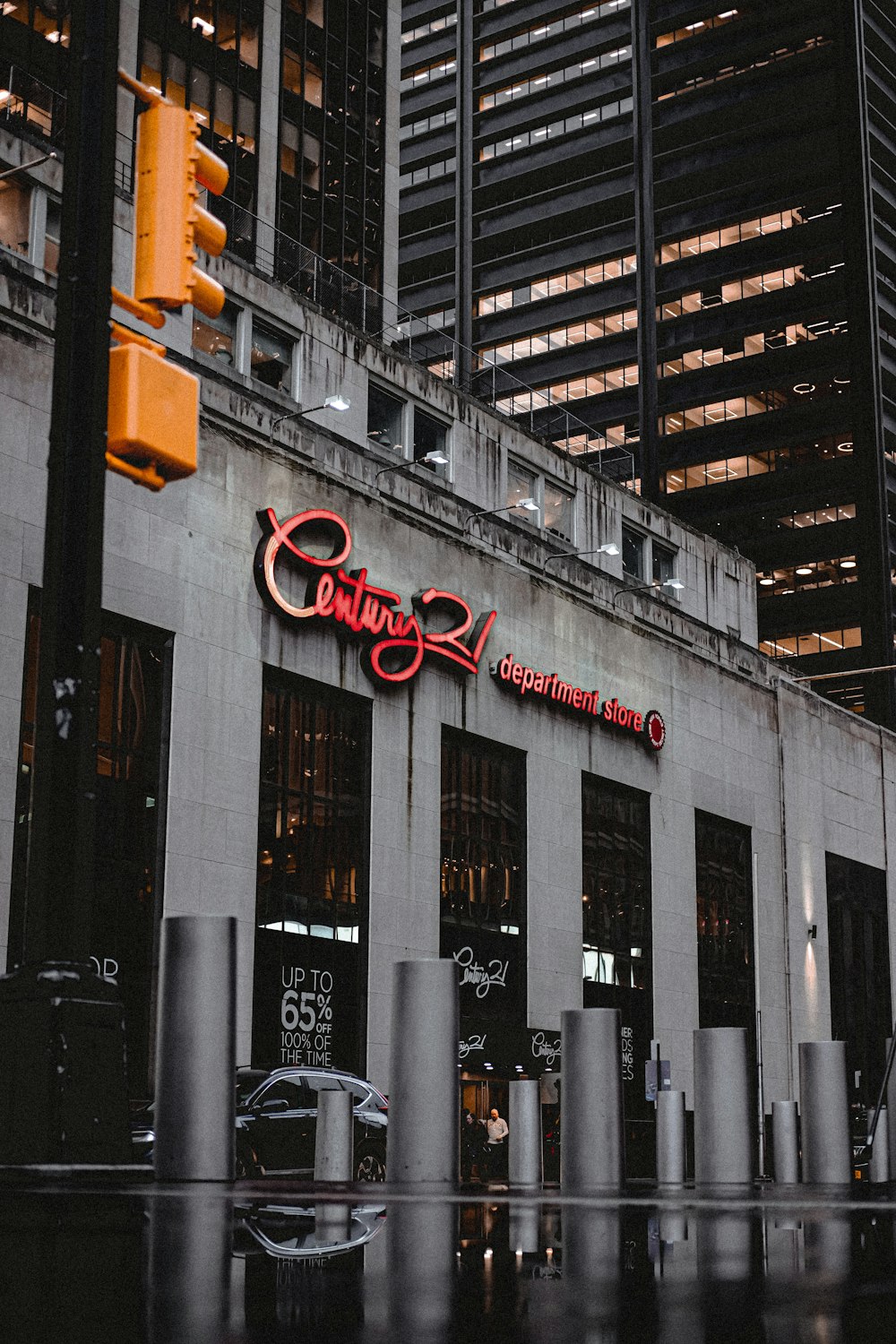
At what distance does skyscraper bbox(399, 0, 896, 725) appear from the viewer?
108625mm

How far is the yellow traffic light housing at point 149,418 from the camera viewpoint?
730 cm

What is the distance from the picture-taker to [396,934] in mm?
36750

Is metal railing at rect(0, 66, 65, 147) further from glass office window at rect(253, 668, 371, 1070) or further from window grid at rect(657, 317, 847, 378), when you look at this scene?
window grid at rect(657, 317, 847, 378)

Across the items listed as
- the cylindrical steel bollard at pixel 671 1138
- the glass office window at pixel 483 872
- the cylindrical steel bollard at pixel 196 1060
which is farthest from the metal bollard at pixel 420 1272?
the glass office window at pixel 483 872

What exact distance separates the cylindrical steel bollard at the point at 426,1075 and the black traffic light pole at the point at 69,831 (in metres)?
2.84

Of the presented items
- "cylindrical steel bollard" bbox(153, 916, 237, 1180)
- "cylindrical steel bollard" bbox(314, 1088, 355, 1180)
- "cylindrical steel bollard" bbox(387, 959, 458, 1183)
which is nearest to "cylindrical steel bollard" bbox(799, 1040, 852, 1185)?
"cylindrical steel bollard" bbox(314, 1088, 355, 1180)

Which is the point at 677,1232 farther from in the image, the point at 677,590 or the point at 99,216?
the point at 677,590

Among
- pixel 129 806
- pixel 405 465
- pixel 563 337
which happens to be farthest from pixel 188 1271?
pixel 563 337

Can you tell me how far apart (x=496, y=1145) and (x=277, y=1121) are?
1312 centimetres

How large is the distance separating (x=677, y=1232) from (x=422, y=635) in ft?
109

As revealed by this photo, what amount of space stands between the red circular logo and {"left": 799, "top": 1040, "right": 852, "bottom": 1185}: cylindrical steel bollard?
32.2 metres

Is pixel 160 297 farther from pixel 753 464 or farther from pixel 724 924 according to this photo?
pixel 753 464

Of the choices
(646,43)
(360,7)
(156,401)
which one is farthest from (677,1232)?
(646,43)

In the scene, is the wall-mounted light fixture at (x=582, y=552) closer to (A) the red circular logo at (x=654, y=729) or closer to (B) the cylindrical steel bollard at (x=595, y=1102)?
(A) the red circular logo at (x=654, y=729)
